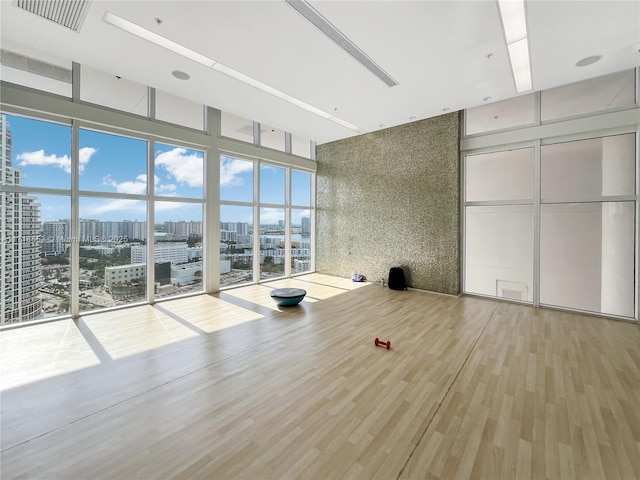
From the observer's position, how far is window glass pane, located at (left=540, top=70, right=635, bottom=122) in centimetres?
446

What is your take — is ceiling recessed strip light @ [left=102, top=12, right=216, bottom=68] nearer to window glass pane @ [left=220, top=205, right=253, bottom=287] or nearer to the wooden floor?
window glass pane @ [left=220, top=205, right=253, bottom=287]

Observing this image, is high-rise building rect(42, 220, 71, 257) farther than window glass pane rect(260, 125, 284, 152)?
No

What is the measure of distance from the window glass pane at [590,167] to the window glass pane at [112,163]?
7808 mm

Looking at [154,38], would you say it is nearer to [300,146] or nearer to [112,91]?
[112,91]

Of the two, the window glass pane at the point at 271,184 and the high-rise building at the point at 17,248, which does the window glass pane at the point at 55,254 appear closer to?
the high-rise building at the point at 17,248

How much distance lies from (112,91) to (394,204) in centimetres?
622

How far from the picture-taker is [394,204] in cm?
688

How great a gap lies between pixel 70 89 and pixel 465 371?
7045 mm

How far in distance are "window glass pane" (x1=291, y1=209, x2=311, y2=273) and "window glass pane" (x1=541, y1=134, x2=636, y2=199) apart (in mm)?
5847

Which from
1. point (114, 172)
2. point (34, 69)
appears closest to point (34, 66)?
point (34, 69)

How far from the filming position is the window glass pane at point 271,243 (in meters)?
7.25

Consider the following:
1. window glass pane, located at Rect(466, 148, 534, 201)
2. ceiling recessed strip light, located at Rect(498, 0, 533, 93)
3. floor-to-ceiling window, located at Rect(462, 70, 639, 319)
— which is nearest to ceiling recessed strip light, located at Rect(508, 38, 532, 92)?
ceiling recessed strip light, located at Rect(498, 0, 533, 93)

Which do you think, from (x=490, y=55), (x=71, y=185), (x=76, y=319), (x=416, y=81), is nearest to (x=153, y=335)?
(x=76, y=319)

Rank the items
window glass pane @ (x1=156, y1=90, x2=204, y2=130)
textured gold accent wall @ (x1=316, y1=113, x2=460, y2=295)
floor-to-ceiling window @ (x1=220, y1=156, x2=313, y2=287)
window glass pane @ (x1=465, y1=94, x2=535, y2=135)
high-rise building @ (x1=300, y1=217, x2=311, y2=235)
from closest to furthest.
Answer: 1. window glass pane @ (x1=465, y1=94, x2=535, y2=135)
2. window glass pane @ (x1=156, y1=90, x2=204, y2=130)
3. textured gold accent wall @ (x1=316, y1=113, x2=460, y2=295)
4. floor-to-ceiling window @ (x1=220, y1=156, x2=313, y2=287)
5. high-rise building @ (x1=300, y1=217, x2=311, y2=235)
